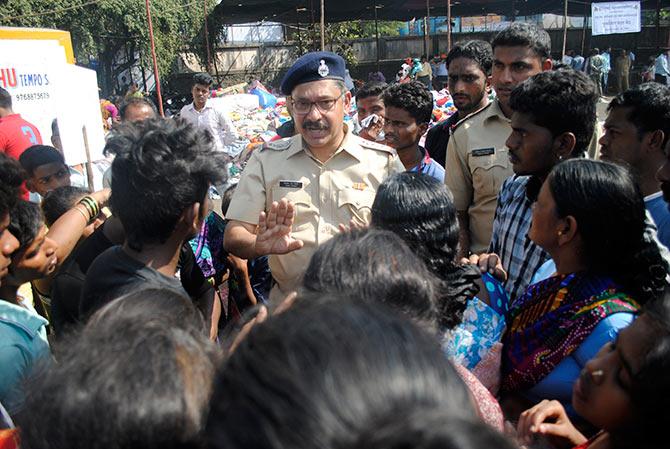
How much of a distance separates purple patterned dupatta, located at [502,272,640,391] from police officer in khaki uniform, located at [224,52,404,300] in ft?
3.37

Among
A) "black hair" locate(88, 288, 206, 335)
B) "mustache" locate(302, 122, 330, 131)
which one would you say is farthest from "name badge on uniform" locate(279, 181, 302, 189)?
"black hair" locate(88, 288, 206, 335)

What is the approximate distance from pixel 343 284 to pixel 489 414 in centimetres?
50

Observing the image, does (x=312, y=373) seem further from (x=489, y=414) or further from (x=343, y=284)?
(x=489, y=414)

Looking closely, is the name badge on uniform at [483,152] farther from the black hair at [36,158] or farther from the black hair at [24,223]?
the black hair at [36,158]

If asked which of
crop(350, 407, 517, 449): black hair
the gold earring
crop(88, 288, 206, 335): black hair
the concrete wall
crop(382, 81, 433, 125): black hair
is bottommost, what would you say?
the gold earring

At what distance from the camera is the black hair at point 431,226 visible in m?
1.75

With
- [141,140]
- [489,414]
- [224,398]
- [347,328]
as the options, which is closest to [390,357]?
[347,328]

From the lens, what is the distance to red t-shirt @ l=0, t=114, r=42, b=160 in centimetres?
490

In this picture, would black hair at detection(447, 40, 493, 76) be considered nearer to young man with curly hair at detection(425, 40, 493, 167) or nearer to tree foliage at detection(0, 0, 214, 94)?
young man with curly hair at detection(425, 40, 493, 167)

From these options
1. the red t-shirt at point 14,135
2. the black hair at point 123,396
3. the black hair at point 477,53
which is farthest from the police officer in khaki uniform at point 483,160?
the red t-shirt at point 14,135

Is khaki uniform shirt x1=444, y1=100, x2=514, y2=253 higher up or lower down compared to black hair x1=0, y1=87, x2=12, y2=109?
lower down

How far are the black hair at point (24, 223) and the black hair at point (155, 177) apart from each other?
408 mm

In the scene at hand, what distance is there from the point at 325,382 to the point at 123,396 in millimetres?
403

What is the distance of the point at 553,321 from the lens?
170 centimetres
